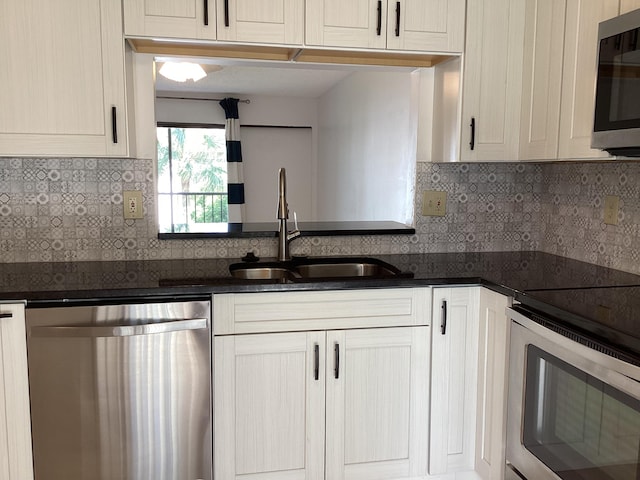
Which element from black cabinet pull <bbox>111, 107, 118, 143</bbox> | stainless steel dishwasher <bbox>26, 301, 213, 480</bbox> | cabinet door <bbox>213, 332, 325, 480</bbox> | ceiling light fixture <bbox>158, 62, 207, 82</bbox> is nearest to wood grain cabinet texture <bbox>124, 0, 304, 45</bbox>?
black cabinet pull <bbox>111, 107, 118, 143</bbox>

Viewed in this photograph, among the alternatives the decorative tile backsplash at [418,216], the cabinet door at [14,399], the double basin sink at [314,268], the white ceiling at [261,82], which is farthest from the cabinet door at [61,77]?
the white ceiling at [261,82]

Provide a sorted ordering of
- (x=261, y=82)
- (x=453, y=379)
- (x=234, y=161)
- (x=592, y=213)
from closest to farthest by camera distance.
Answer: (x=453, y=379) < (x=592, y=213) < (x=261, y=82) < (x=234, y=161)

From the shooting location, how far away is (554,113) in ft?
6.84

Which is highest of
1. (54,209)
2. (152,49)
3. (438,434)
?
(152,49)

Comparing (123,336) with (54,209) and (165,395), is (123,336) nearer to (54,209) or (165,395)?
(165,395)

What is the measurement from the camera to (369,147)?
4523 millimetres

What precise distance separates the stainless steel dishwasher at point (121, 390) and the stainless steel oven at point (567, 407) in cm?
106

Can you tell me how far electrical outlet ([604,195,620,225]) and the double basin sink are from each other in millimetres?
911

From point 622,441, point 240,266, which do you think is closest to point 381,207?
point 240,266

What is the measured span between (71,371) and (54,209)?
810mm

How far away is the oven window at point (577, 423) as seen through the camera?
4.46 feet

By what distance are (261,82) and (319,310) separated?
4.42 m

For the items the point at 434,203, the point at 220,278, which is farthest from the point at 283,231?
the point at 434,203

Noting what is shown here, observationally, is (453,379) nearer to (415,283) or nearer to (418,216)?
(415,283)
